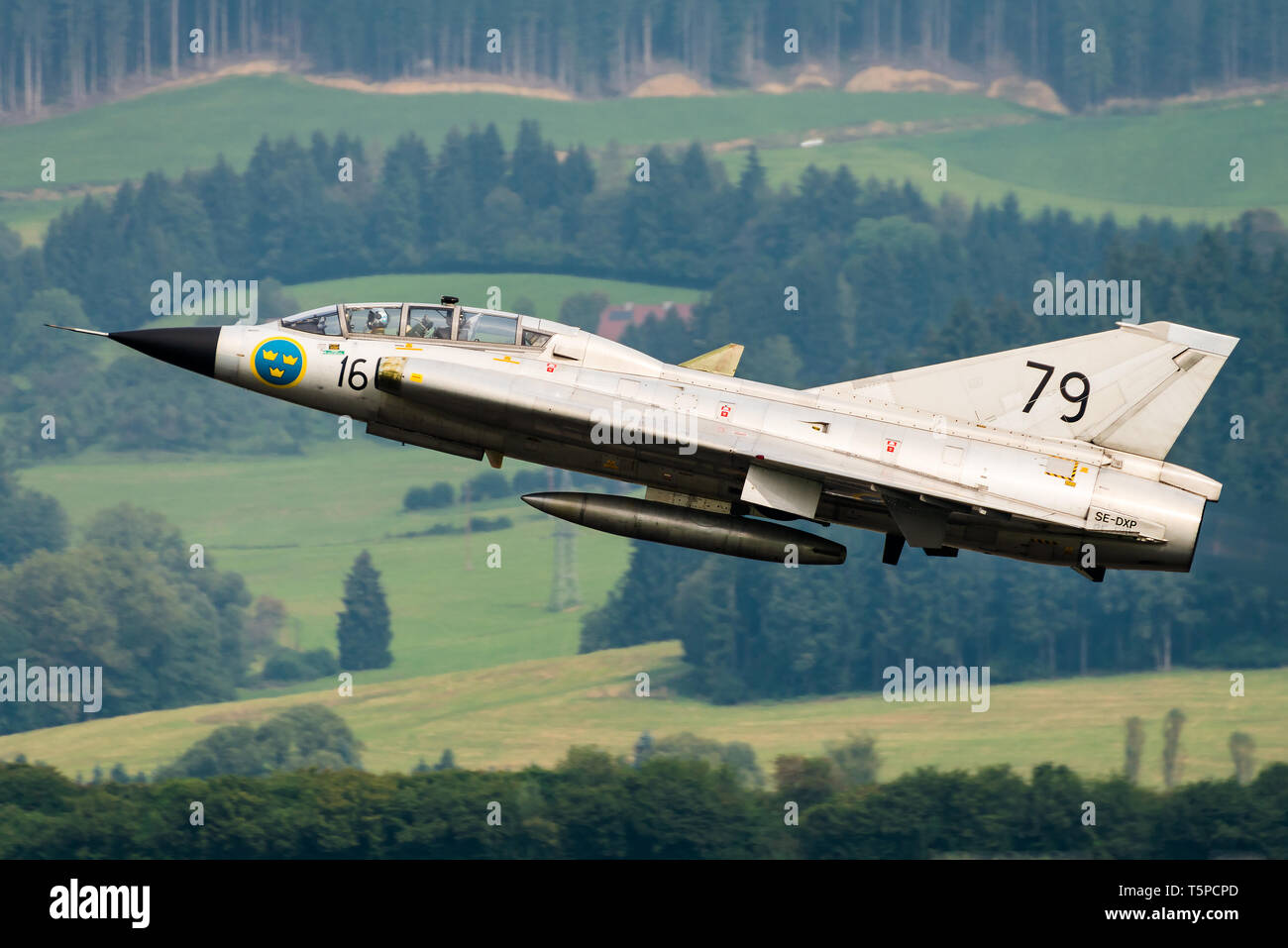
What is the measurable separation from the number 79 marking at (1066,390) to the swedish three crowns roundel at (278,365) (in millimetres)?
14037

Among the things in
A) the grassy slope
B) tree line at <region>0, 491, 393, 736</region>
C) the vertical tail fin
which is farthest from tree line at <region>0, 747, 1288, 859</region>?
tree line at <region>0, 491, 393, 736</region>

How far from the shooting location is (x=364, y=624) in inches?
5920

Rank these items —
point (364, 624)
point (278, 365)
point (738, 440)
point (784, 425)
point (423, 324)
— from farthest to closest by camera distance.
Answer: point (364, 624) < point (423, 324) < point (278, 365) < point (784, 425) < point (738, 440)

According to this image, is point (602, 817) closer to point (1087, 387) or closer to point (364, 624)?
point (1087, 387)

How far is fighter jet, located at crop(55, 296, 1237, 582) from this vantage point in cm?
3362

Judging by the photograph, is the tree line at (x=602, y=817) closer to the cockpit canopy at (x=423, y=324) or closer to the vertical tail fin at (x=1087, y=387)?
the cockpit canopy at (x=423, y=324)

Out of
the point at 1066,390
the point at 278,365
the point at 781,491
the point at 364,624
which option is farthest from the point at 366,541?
the point at 781,491

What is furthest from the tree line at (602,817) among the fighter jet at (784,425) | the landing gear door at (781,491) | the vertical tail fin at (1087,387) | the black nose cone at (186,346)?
the landing gear door at (781,491)

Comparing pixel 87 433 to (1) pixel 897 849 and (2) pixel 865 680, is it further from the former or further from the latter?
(1) pixel 897 849

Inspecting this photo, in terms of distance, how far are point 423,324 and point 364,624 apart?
117 meters

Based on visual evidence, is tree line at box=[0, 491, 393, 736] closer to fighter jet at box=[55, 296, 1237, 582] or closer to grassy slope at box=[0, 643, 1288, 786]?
grassy slope at box=[0, 643, 1288, 786]

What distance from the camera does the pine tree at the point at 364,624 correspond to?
148 m
